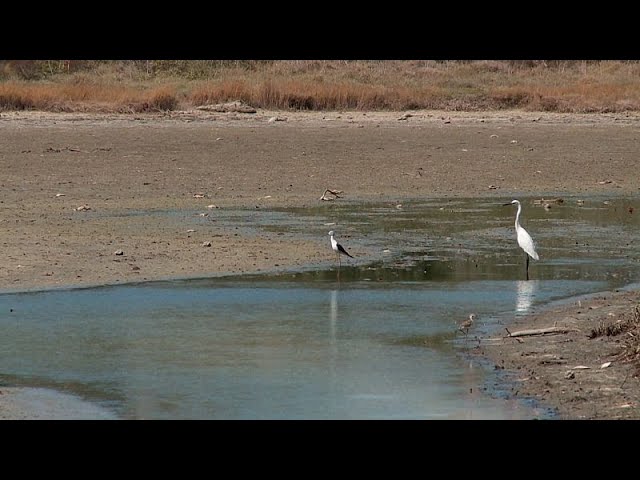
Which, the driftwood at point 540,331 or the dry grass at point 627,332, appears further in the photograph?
the driftwood at point 540,331

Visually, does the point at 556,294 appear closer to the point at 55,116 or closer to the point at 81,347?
the point at 81,347

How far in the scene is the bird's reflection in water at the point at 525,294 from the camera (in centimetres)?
966

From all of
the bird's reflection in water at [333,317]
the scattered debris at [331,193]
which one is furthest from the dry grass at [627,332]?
the scattered debris at [331,193]

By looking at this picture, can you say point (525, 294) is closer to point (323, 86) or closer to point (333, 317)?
point (333, 317)

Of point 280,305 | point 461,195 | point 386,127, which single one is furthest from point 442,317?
point 386,127

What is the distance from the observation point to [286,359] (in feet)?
25.6

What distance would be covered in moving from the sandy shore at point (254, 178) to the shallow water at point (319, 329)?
0.46 metres

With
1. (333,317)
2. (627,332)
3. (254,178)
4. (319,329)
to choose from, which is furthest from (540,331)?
(254,178)

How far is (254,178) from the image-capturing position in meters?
18.8

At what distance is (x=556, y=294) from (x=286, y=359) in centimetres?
346

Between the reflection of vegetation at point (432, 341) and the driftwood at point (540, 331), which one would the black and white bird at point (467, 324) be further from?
the driftwood at point (540, 331)

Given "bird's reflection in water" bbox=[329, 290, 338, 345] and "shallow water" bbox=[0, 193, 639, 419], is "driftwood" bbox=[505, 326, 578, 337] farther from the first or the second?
"bird's reflection in water" bbox=[329, 290, 338, 345]

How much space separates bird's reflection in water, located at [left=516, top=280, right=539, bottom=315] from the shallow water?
0.02 metres

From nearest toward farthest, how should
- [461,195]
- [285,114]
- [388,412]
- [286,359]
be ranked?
1. [388,412]
2. [286,359]
3. [461,195]
4. [285,114]
